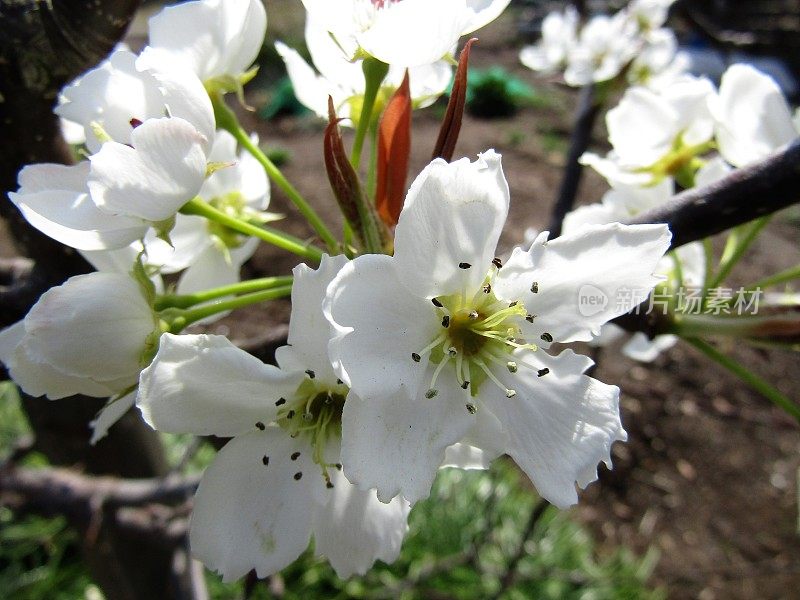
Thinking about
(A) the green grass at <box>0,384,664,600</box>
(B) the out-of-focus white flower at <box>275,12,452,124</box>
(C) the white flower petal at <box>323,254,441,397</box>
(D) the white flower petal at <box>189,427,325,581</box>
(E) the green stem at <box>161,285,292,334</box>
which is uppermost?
(B) the out-of-focus white flower at <box>275,12,452,124</box>

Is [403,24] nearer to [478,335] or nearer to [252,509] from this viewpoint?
[478,335]

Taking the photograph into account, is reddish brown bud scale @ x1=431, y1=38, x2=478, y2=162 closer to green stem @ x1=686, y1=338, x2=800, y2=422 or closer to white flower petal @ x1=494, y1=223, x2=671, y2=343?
white flower petal @ x1=494, y1=223, x2=671, y2=343

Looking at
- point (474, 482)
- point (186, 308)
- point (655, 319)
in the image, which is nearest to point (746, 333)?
point (655, 319)

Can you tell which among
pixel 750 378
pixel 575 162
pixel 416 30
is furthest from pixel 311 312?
pixel 575 162

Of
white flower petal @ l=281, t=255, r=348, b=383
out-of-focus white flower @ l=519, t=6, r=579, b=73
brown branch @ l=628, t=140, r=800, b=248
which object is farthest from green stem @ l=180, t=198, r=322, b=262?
out-of-focus white flower @ l=519, t=6, r=579, b=73

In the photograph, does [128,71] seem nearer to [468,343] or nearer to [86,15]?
[86,15]

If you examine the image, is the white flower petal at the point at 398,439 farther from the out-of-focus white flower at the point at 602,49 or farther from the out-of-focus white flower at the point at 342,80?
the out-of-focus white flower at the point at 602,49
